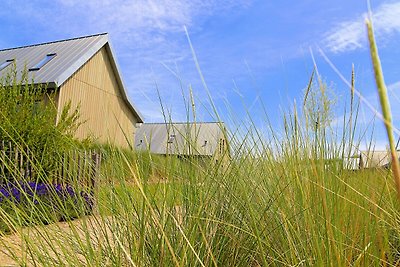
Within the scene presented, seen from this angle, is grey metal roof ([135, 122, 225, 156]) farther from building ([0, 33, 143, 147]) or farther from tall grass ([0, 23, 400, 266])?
building ([0, 33, 143, 147])

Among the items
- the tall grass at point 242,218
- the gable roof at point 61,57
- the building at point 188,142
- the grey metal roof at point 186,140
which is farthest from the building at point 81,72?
the tall grass at point 242,218

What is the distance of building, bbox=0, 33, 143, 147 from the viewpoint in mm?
13234

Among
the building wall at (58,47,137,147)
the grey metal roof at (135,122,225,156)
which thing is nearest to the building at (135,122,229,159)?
the grey metal roof at (135,122,225,156)

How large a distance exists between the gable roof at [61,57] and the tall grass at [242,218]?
11470 mm

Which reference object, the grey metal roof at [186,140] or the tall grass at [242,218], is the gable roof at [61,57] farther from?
the tall grass at [242,218]

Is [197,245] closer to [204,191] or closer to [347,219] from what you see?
[204,191]

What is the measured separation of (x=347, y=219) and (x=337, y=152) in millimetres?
431

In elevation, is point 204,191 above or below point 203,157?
below

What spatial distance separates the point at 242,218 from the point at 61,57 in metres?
14.4

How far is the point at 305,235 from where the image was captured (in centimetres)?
109

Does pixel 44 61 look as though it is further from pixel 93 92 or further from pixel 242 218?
pixel 242 218

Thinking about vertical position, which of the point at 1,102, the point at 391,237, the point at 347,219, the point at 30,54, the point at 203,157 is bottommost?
the point at 391,237

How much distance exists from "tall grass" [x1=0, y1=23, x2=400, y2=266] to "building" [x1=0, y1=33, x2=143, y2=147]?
37.8 ft

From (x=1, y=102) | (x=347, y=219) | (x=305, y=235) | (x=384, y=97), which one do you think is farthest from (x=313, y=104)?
(x=1, y=102)
